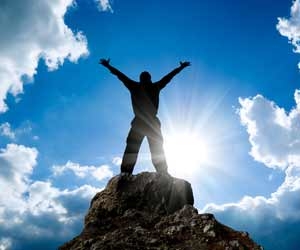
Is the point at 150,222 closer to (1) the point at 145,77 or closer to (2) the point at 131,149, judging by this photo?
(2) the point at 131,149

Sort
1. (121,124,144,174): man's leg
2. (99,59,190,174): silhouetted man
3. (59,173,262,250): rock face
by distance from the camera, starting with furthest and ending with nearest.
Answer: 1. (99,59,190,174): silhouetted man
2. (121,124,144,174): man's leg
3. (59,173,262,250): rock face

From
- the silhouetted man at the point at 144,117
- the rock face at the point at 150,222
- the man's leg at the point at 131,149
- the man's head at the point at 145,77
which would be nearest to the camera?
the rock face at the point at 150,222

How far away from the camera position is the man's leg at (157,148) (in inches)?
515

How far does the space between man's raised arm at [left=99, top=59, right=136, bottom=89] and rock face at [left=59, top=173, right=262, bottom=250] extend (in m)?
3.66

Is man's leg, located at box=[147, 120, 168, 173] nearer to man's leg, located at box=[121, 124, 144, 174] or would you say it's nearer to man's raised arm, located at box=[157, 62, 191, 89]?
man's leg, located at box=[121, 124, 144, 174]

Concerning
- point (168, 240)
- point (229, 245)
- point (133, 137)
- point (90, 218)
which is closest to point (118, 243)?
point (168, 240)

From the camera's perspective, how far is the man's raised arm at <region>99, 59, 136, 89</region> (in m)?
13.5

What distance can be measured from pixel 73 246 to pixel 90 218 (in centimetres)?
259

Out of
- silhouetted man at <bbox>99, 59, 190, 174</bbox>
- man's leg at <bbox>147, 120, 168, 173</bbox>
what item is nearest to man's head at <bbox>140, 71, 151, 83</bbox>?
silhouetted man at <bbox>99, 59, 190, 174</bbox>

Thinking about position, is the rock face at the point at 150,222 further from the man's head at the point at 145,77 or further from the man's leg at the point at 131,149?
the man's head at the point at 145,77

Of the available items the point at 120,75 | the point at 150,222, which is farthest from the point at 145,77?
the point at 150,222

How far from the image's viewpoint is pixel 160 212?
427 inches

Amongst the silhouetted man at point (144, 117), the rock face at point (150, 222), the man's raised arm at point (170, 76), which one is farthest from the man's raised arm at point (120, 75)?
the rock face at point (150, 222)

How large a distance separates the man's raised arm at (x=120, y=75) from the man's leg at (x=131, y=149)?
1.62 m
